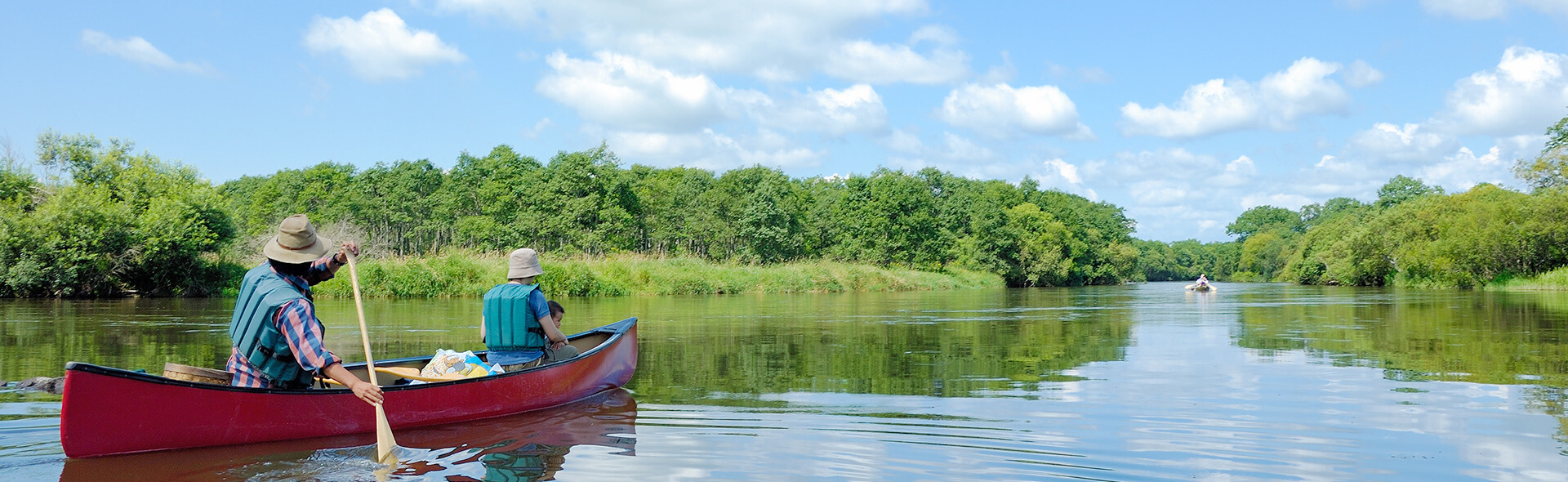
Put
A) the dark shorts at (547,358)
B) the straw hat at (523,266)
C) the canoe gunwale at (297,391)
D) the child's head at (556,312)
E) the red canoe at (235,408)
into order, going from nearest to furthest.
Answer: the canoe gunwale at (297,391), the red canoe at (235,408), the straw hat at (523,266), the dark shorts at (547,358), the child's head at (556,312)

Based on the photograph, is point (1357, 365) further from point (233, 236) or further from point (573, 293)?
point (233, 236)

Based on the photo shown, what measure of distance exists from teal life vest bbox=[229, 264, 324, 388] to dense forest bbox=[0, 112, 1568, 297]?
2534 cm

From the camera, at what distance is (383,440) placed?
6.19 meters

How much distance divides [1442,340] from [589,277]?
23156mm

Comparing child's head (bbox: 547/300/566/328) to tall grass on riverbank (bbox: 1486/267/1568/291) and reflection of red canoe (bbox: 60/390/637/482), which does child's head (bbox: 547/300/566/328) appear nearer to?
reflection of red canoe (bbox: 60/390/637/482)

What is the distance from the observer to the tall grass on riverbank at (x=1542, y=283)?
37.8 meters

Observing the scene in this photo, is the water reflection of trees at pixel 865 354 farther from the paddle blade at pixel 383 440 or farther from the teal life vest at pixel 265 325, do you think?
the teal life vest at pixel 265 325

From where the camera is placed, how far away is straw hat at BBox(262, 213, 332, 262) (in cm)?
597

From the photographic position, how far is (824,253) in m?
62.4

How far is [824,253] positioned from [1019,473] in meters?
56.8

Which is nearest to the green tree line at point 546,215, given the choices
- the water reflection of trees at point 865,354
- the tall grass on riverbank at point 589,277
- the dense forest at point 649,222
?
the dense forest at point 649,222

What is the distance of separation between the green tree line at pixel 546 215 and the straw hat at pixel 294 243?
29592 millimetres

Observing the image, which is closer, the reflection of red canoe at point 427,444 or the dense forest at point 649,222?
the reflection of red canoe at point 427,444

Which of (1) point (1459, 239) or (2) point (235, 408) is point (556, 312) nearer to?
(2) point (235, 408)
